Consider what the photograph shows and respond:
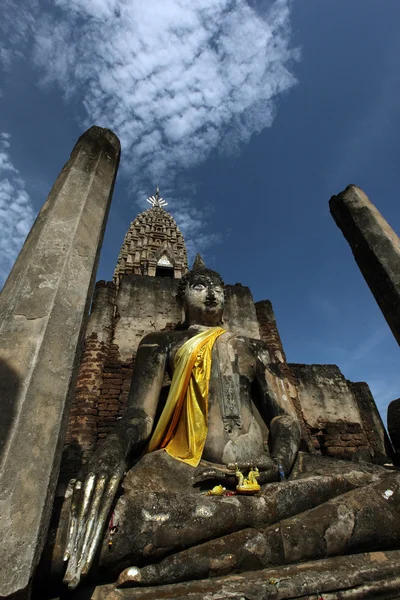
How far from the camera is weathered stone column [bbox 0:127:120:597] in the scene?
1.51 meters

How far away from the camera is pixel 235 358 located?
3842mm

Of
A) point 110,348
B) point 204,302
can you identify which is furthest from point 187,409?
point 110,348

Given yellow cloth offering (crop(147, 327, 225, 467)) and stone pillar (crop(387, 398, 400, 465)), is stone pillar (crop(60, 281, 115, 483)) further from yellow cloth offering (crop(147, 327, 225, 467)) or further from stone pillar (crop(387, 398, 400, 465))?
stone pillar (crop(387, 398, 400, 465))

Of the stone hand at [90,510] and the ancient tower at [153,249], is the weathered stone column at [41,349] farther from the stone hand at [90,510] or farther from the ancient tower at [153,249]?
the ancient tower at [153,249]

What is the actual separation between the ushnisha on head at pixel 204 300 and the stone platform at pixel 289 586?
2754 mm

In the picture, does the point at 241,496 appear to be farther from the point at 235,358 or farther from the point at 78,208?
the point at 78,208

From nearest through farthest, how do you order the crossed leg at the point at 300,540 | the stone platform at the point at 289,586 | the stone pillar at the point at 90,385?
the stone platform at the point at 289,586
the crossed leg at the point at 300,540
the stone pillar at the point at 90,385

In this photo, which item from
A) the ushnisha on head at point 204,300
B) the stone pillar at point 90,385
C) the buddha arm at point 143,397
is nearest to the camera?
the buddha arm at point 143,397

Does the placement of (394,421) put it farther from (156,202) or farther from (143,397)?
(156,202)

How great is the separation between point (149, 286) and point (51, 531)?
5.84m

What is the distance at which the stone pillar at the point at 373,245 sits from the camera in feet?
12.9

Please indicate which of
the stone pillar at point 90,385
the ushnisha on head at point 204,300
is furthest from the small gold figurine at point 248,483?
the stone pillar at point 90,385

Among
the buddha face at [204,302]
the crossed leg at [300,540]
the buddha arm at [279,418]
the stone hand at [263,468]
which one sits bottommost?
the crossed leg at [300,540]

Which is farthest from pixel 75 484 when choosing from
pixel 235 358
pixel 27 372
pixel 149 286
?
pixel 149 286
